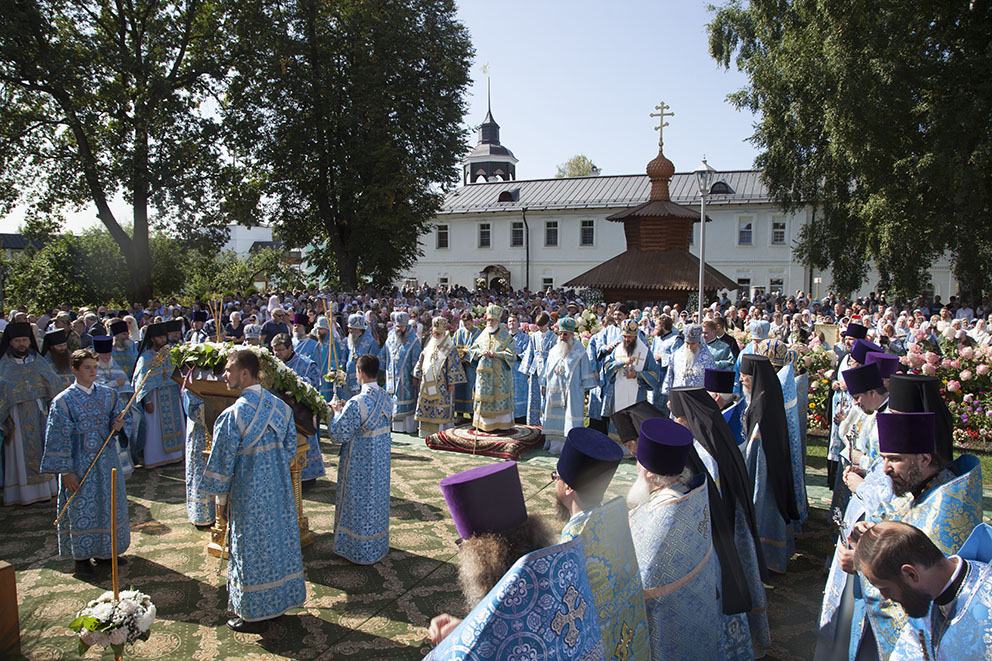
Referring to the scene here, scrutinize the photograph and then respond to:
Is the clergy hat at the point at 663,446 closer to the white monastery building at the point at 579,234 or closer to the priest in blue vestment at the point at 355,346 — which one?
the priest in blue vestment at the point at 355,346

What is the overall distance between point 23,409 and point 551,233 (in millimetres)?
36103

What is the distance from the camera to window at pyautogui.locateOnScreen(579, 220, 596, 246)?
134 ft

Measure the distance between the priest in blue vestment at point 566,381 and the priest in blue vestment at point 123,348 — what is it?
5571mm

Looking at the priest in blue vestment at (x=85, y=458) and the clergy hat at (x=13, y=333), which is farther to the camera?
the clergy hat at (x=13, y=333)

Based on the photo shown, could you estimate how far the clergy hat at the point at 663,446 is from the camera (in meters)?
3.12

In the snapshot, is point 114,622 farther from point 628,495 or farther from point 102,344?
point 102,344

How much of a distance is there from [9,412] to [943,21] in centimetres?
2567

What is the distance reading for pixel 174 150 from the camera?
80.3 feet

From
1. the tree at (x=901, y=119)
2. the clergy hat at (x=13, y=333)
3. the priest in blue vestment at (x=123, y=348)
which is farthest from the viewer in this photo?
the tree at (x=901, y=119)

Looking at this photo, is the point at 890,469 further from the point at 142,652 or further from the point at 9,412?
the point at 9,412

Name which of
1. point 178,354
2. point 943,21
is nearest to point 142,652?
point 178,354

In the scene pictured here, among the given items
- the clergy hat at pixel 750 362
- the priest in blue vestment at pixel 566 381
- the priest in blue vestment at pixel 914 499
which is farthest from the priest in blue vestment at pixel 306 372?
the priest in blue vestment at pixel 914 499

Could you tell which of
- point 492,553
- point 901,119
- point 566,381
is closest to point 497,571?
point 492,553

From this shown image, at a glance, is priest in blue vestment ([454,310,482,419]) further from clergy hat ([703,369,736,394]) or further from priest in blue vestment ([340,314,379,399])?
clergy hat ([703,369,736,394])
